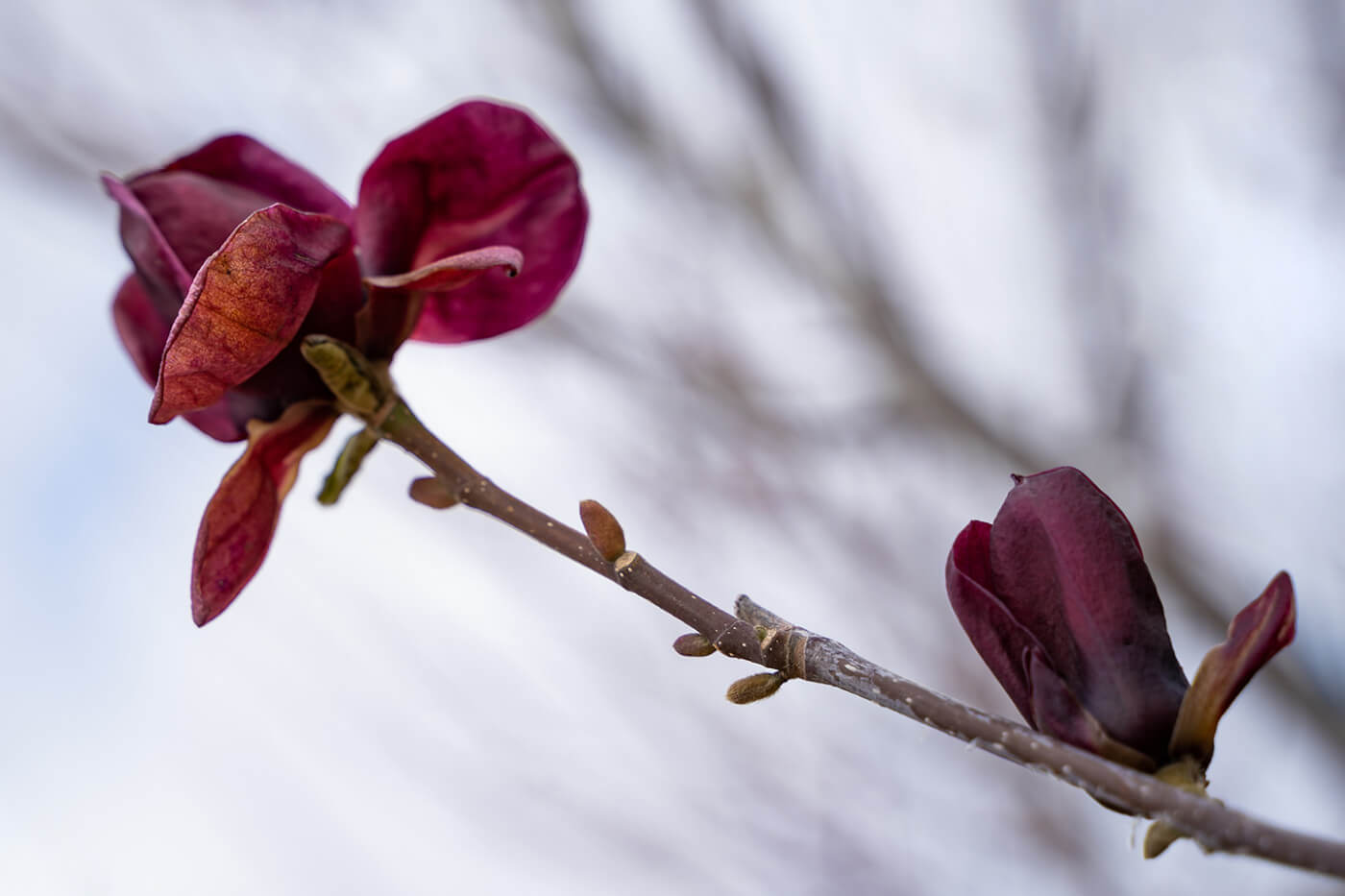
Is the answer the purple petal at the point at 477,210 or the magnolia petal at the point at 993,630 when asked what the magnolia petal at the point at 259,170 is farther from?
the magnolia petal at the point at 993,630

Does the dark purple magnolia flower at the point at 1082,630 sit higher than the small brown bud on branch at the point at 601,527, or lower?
higher

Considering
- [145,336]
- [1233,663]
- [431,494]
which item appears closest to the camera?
[1233,663]

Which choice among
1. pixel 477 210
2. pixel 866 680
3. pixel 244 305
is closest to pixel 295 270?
pixel 244 305

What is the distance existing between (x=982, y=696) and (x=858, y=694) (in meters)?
1.94

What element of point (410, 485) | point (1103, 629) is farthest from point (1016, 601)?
point (410, 485)

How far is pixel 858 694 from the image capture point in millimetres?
338

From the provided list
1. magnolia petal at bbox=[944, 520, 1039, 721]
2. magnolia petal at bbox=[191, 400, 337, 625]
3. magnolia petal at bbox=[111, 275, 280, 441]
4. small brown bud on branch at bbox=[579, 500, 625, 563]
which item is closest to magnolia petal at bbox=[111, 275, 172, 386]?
magnolia petal at bbox=[111, 275, 280, 441]

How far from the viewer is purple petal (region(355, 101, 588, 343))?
1.59 feet

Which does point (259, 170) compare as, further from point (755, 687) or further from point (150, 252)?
point (755, 687)

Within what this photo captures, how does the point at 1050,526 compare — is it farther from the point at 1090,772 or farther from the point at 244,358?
the point at 244,358

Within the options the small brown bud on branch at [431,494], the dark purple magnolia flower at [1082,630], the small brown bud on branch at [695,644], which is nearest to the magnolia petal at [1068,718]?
the dark purple magnolia flower at [1082,630]

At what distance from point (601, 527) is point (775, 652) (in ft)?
0.26

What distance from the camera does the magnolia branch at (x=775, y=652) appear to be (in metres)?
0.28

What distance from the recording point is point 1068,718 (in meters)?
0.34
